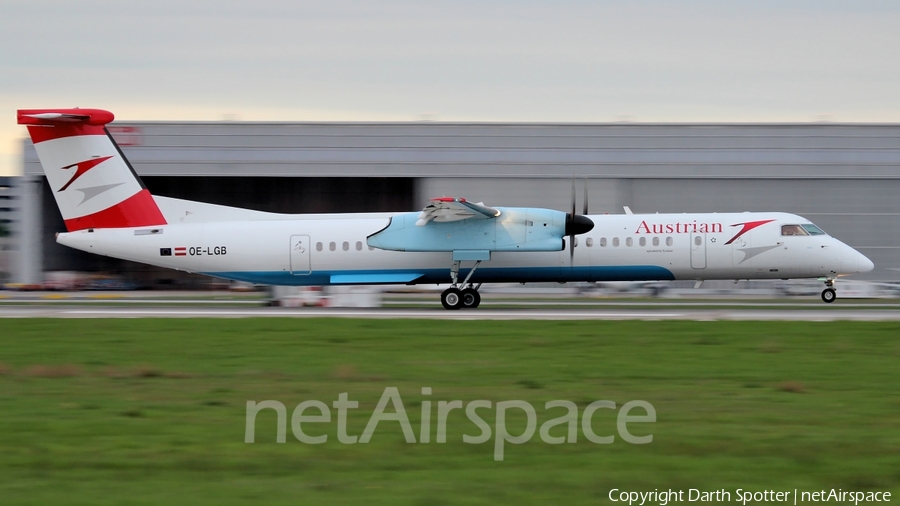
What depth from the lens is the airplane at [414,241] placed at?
22484 millimetres

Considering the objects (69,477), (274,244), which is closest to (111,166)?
(274,244)

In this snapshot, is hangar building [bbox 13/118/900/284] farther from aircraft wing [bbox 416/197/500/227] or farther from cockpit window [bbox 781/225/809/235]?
aircraft wing [bbox 416/197/500/227]

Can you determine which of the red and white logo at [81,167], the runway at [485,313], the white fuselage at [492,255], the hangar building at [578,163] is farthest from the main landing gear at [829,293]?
the red and white logo at [81,167]

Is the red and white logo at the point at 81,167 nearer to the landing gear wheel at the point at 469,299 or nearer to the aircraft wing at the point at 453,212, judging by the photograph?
the aircraft wing at the point at 453,212

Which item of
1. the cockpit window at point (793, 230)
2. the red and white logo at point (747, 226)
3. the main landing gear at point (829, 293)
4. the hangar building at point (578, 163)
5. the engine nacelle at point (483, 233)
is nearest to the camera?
the engine nacelle at point (483, 233)

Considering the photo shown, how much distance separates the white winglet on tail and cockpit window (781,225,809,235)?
16990 mm

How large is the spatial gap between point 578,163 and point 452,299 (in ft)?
51.7

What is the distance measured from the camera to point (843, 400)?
9.65 metres

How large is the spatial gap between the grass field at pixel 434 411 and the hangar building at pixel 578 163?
20574mm

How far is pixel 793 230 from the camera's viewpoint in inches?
905

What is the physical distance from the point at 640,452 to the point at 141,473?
13.2ft

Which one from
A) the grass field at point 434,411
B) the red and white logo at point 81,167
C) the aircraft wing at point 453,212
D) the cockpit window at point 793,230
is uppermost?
the red and white logo at point 81,167

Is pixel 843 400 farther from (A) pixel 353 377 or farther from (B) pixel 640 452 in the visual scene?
(A) pixel 353 377

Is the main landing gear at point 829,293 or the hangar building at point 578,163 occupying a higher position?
the hangar building at point 578,163
